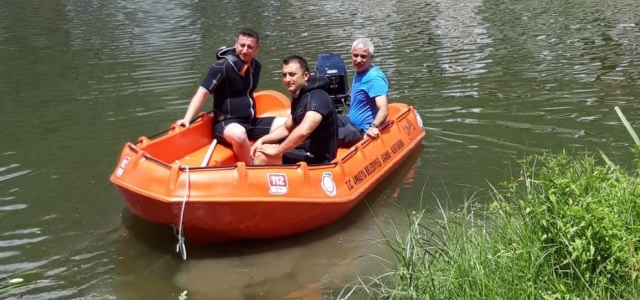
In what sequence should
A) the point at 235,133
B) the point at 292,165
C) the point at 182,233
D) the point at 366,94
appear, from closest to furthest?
the point at 182,233
the point at 292,165
the point at 235,133
the point at 366,94

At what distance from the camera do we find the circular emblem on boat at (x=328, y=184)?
5351 millimetres

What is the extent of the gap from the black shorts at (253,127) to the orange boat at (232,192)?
411mm

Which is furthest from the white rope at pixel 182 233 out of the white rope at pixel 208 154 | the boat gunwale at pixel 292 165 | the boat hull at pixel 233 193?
the white rope at pixel 208 154

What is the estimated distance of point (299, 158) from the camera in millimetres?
5727

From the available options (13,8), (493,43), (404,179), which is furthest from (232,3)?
(404,179)

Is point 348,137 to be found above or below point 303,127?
below

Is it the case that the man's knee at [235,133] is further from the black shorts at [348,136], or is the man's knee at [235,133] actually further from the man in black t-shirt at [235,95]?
the black shorts at [348,136]

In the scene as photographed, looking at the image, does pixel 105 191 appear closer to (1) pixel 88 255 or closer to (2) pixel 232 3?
(1) pixel 88 255

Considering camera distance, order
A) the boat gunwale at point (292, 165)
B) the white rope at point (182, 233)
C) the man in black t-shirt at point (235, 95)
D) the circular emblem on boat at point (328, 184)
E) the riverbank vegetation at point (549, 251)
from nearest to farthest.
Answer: the riverbank vegetation at point (549, 251) → the white rope at point (182, 233) → the boat gunwale at point (292, 165) → the circular emblem on boat at point (328, 184) → the man in black t-shirt at point (235, 95)

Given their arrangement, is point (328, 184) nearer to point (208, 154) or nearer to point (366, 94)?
point (208, 154)

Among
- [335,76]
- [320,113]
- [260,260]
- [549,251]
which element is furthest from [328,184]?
[549,251]

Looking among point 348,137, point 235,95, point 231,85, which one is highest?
point 231,85

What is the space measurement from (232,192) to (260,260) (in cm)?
58

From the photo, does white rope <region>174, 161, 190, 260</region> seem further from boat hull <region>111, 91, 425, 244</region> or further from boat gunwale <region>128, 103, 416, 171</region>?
boat gunwale <region>128, 103, 416, 171</region>
